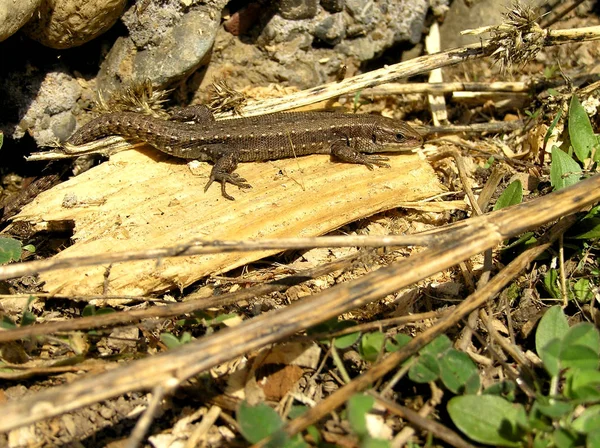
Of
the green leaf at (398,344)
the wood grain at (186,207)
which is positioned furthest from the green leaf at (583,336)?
the wood grain at (186,207)

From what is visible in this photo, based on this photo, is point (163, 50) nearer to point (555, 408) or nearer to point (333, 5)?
point (333, 5)

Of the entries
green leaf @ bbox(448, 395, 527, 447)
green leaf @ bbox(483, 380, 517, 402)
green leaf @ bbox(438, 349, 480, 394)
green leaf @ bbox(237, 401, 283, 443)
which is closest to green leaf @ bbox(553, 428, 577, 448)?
green leaf @ bbox(448, 395, 527, 447)

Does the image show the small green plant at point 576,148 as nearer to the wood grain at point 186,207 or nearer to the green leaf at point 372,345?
the wood grain at point 186,207

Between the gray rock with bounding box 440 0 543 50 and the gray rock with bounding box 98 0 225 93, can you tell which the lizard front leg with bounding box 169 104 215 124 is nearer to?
the gray rock with bounding box 98 0 225 93

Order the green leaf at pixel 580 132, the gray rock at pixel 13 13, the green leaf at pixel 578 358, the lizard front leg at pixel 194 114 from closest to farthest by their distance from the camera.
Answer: the green leaf at pixel 578 358
the gray rock at pixel 13 13
the green leaf at pixel 580 132
the lizard front leg at pixel 194 114

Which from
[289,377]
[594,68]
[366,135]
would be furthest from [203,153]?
[594,68]

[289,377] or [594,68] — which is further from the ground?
[594,68]

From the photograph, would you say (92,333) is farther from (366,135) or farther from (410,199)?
(366,135)

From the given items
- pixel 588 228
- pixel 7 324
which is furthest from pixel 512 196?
pixel 7 324
